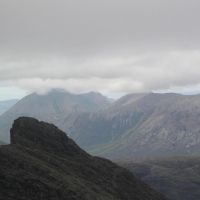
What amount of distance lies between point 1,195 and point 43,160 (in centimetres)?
5699

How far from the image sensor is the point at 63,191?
525 ft

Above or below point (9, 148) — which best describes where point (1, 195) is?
below

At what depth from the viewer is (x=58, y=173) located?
18312cm

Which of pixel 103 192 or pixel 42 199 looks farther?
pixel 103 192

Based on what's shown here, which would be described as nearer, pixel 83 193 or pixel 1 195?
pixel 1 195

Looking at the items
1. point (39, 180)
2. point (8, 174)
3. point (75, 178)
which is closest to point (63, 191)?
point (39, 180)

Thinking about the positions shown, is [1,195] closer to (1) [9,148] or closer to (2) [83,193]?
(2) [83,193]

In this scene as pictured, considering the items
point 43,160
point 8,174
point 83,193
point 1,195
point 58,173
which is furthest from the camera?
point 43,160

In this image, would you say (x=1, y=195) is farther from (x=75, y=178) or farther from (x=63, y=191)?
(x=75, y=178)

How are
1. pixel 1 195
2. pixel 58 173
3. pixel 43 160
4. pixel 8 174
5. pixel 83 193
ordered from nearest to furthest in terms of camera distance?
pixel 1 195 < pixel 8 174 < pixel 83 193 < pixel 58 173 < pixel 43 160

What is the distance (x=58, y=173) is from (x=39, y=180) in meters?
23.8

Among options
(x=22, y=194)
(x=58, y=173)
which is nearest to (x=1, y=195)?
(x=22, y=194)

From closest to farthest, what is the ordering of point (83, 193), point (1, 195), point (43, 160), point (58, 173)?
point (1, 195), point (83, 193), point (58, 173), point (43, 160)

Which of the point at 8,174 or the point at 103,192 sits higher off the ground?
the point at 8,174
